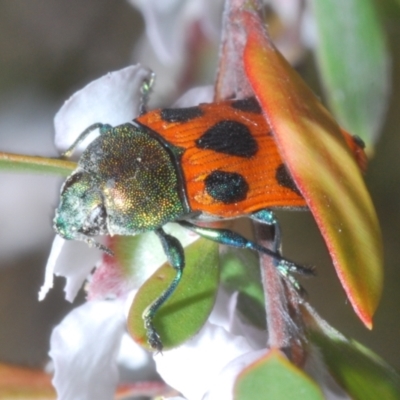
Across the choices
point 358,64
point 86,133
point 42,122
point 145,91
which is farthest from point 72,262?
point 42,122

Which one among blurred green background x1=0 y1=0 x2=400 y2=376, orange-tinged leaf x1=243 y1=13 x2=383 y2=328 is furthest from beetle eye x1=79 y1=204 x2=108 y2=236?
blurred green background x1=0 y1=0 x2=400 y2=376

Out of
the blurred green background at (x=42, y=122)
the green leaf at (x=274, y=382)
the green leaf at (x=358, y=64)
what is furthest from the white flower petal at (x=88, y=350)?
the blurred green background at (x=42, y=122)

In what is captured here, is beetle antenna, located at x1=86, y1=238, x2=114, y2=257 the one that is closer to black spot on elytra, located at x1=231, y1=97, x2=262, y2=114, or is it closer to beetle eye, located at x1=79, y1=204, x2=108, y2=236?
beetle eye, located at x1=79, y1=204, x2=108, y2=236

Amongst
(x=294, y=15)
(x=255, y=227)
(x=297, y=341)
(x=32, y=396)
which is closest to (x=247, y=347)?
(x=297, y=341)

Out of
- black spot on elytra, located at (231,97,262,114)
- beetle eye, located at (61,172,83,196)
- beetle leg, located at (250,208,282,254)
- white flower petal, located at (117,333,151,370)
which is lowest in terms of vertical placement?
white flower petal, located at (117,333,151,370)

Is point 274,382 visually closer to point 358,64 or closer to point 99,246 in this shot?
point 99,246

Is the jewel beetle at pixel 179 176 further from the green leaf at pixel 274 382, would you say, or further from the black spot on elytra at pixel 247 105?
the green leaf at pixel 274 382
